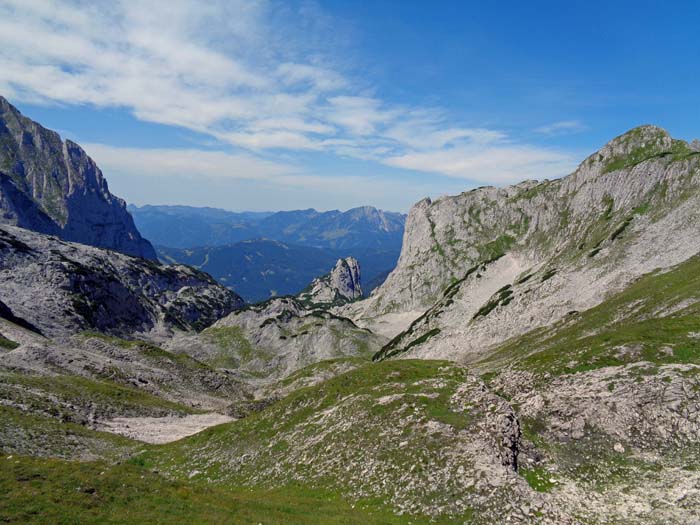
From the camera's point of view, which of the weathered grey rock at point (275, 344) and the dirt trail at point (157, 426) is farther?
the weathered grey rock at point (275, 344)

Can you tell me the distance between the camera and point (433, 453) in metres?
28.3

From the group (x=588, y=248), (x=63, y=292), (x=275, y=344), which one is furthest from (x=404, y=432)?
(x=275, y=344)

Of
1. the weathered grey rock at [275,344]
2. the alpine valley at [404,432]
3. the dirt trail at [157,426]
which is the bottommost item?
the weathered grey rock at [275,344]

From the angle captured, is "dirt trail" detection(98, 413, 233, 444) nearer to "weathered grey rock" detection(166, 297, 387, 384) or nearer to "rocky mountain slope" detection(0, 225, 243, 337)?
"rocky mountain slope" detection(0, 225, 243, 337)

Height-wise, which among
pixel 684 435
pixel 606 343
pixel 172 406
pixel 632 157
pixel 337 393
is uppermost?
pixel 632 157

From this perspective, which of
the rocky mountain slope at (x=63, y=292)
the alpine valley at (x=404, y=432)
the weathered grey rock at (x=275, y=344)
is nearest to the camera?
the alpine valley at (x=404, y=432)

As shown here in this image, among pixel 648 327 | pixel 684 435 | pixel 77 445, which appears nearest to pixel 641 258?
pixel 648 327

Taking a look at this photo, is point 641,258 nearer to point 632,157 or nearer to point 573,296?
point 573,296

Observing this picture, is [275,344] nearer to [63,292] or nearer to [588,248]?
[63,292]

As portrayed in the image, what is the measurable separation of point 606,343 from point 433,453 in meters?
24.8

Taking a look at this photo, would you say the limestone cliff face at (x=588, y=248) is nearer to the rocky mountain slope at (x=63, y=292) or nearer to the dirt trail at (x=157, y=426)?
the dirt trail at (x=157, y=426)

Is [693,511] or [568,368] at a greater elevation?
[568,368]

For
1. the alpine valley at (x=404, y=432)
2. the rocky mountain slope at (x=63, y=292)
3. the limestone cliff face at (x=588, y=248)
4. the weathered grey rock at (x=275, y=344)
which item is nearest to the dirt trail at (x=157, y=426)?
the alpine valley at (x=404, y=432)

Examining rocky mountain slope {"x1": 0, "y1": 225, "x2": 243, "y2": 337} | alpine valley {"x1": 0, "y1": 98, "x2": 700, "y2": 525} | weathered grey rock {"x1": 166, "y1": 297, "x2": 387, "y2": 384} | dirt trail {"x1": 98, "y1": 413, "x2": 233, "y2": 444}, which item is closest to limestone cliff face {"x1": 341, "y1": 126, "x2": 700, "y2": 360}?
alpine valley {"x1": 0, "y1": 98, "x2": 700, "y2": 525}
